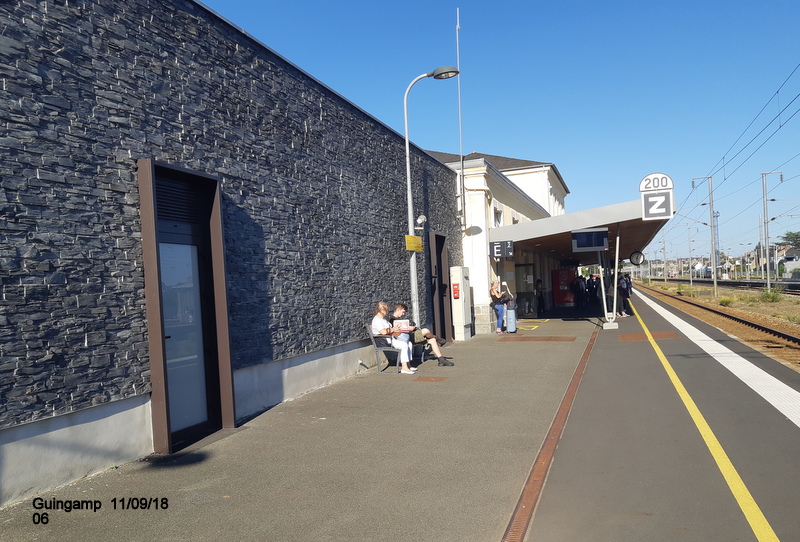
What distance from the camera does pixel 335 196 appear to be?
10.7 metres

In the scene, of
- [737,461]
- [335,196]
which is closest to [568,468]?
[737,461]

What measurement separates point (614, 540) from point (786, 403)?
520cm

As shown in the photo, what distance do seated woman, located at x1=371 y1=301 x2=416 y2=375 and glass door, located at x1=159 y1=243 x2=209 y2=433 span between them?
181 inches

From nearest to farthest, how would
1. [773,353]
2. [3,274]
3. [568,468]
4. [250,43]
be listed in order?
[3,274]
[568,468]
[250,43]
[773,353]

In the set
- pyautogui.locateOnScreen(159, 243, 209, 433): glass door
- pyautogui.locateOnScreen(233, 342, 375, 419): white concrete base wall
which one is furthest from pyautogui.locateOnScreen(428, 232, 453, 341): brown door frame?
pyautogui.locateOnScreen(159, 243, 209, 433): glass door

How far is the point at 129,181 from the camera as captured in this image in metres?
6.11

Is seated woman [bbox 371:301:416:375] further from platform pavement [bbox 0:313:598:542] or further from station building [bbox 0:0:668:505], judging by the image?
platform pavement [bbox 0:313:598:542]

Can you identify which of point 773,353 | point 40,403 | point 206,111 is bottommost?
point 773,353

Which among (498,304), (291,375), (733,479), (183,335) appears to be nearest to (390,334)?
(291,375)

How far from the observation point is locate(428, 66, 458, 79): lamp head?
12516 mm

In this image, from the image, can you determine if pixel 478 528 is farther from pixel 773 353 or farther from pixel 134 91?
pixel 773 353

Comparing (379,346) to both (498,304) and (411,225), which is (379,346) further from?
A: (498,304)

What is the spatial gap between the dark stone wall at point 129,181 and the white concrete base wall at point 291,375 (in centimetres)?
18

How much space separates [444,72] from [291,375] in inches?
273
